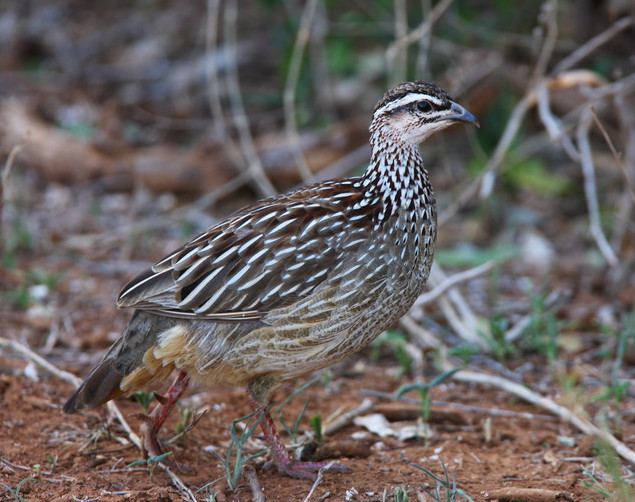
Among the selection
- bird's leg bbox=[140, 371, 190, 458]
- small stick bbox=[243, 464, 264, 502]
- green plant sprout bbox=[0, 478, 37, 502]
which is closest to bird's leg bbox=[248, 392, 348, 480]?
small stick bbox=[243, 464, 264, 502]

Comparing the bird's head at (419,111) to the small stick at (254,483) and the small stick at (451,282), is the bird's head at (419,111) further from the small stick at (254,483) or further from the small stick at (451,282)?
the small stick at (254,483)

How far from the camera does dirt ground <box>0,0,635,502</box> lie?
4.54 metres

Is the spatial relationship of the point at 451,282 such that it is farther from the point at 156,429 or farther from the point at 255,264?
the point at 156,429

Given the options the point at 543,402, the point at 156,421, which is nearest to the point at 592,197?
the point at 543,402

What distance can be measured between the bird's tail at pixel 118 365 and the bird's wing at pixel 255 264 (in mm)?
127

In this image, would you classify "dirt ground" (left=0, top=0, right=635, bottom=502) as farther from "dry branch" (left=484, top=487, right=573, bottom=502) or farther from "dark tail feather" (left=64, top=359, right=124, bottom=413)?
"dark tail feather" (left=64, top=359, right=124, bottom=413)

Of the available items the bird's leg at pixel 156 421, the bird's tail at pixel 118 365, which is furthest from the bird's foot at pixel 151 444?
the bird's tail at pixel 118 365

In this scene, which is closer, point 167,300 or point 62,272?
point 167,300

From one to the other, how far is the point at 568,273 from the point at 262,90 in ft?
15.1

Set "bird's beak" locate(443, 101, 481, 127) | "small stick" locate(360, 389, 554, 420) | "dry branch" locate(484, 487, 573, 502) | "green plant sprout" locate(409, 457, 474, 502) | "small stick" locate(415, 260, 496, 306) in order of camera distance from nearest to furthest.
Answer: "green plant sprout" locate(409, 457, 474, 502) < "dry branch" locate(484, 487, 573, 502) < "bird's beak" locate(443, 101, 481, 127) < "small stick" locate(360, 389, 554, 420) < "small stick" locate(415, 260, 496, 306)

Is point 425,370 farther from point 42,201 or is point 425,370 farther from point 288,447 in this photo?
point 42,201

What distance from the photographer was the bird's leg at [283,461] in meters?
4.40

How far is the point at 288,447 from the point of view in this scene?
4.72 metres

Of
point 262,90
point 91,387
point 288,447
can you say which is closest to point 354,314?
point 288,447
